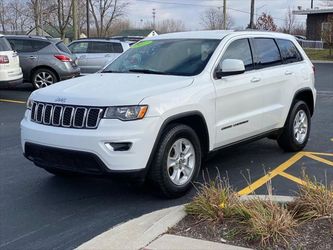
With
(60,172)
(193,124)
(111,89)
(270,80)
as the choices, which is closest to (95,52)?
(270,80)

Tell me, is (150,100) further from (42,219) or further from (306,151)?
(306,151)

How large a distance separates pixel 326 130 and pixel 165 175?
5138 mm

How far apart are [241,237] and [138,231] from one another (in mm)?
854

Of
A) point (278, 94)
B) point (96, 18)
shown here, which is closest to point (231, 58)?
point (278, 94)

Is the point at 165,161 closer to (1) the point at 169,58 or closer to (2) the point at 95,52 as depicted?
(1) the point at 169,58

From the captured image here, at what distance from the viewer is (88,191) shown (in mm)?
5602

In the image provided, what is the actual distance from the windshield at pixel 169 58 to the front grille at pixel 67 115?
126 centimetres

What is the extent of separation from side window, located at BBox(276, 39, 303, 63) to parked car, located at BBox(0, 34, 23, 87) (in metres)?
7.62

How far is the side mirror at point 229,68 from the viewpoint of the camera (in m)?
5.64

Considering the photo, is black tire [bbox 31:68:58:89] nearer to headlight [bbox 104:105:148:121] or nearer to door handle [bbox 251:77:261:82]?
door handle [bbox 251:77:261:82]

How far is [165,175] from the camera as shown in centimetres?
504

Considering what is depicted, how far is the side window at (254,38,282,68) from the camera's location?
6660mm

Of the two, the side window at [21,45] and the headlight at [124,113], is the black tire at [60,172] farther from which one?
the side window at [21,45]

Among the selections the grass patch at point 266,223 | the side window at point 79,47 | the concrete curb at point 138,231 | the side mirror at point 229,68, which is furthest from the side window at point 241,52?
the side window at point 79,47
